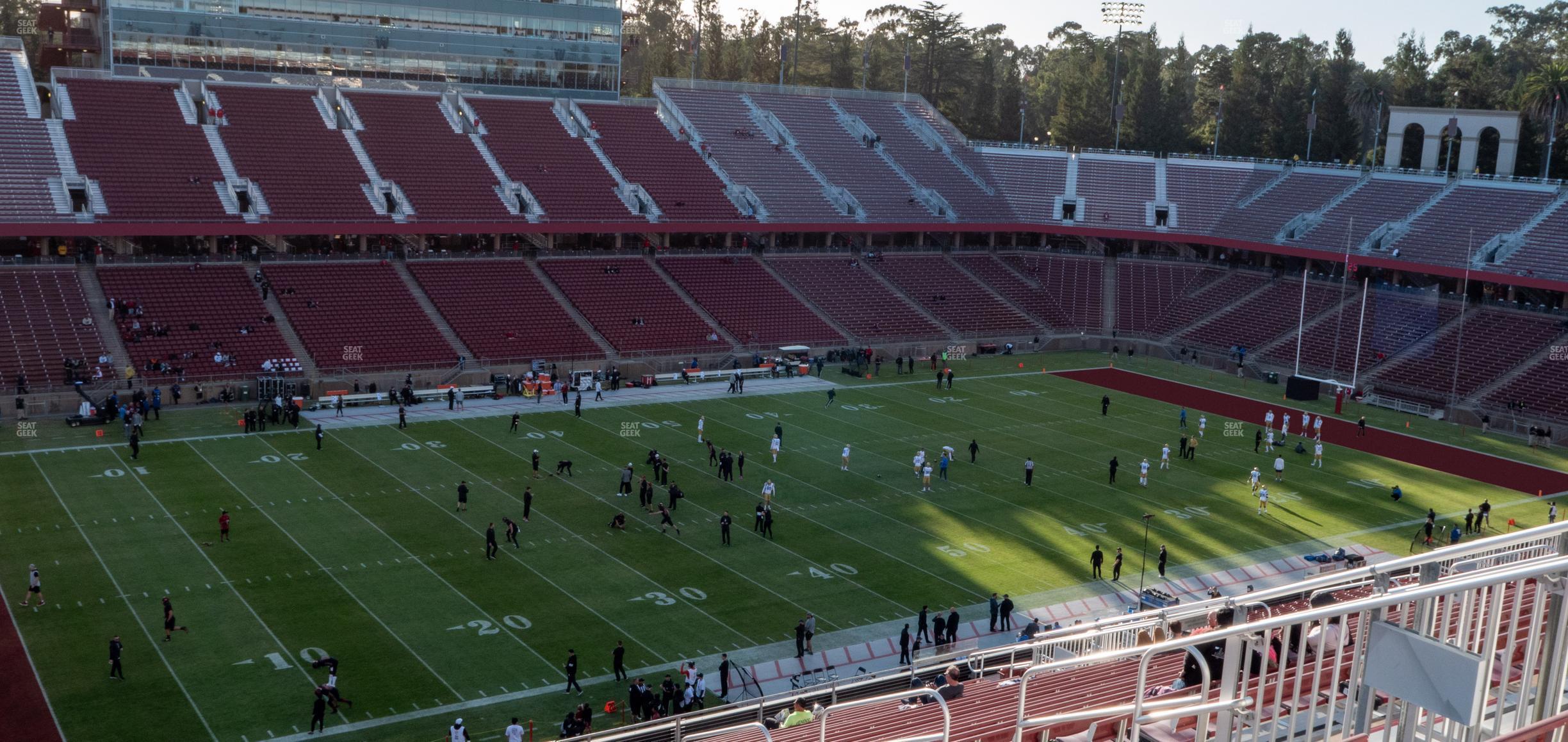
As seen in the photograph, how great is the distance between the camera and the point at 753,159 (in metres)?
70.1

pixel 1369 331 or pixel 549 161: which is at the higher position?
pixel 549 161

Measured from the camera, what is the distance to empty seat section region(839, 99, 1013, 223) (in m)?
72.4

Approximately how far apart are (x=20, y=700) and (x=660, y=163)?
48759 millimetres

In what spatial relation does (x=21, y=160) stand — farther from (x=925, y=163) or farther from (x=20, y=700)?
(x=925, y=163)

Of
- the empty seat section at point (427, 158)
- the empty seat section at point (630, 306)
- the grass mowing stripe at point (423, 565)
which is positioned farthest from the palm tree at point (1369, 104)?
the grass mowing stripe at point (423, 565)

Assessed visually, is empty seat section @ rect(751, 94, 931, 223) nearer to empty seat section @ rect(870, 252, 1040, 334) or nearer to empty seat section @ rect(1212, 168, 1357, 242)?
empty seat section @ rect(870, 252, 1040, 334)

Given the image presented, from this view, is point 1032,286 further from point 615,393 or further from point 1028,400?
point 615,393

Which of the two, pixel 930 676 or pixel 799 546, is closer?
pixel 930 676

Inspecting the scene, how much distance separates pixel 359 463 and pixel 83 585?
10765 millimetres

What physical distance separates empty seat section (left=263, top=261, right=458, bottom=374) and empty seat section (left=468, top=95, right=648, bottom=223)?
A: 30.7 feet

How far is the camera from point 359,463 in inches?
1439

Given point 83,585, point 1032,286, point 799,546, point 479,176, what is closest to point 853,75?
point 1032,286

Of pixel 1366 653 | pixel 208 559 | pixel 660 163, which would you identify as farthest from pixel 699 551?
pixel 660 163

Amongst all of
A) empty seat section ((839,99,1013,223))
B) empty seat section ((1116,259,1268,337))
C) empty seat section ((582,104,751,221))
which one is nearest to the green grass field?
empty seat section ((582,104,751,221))
